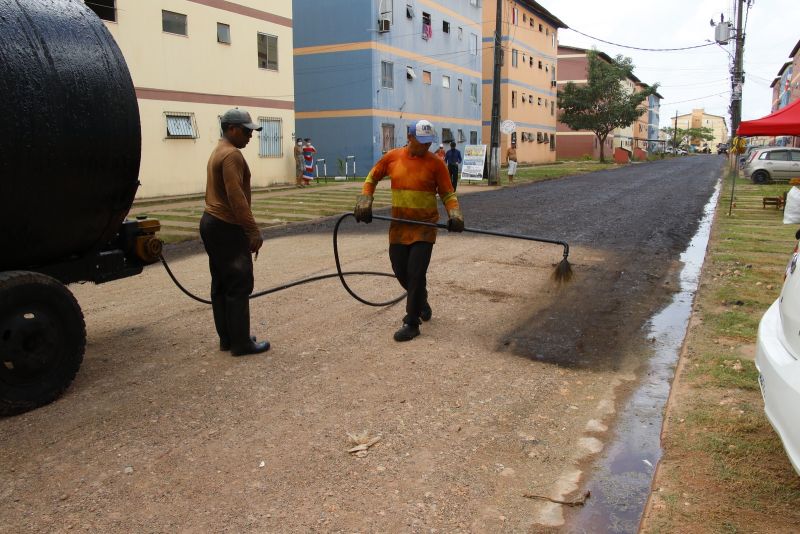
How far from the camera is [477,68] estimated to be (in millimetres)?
44531

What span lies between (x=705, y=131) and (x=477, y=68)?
484 feet

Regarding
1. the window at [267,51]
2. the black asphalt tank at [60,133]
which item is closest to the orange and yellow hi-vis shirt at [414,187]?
the black asphalt tank at [60,133]

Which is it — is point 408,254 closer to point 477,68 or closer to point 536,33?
point 477,68

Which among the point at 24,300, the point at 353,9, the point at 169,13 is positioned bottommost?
the point at 24,300

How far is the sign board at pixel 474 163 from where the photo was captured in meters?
27.7

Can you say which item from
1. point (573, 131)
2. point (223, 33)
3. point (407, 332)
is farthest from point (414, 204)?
point (573, 131)

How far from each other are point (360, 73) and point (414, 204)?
2757cm

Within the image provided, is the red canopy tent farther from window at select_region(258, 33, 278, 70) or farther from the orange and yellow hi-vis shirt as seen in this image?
window at select_region(258, 33, 278, 70)

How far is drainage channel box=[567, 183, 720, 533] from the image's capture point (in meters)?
3.28

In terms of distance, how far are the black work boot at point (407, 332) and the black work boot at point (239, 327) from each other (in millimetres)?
1192

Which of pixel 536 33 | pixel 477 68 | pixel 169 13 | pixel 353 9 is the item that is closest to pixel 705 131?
pixel 536 33

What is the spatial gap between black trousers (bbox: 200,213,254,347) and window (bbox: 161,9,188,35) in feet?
57.8

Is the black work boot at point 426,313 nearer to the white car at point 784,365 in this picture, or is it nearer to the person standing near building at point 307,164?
the white car at point 784,365

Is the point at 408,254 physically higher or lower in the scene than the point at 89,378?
higher
